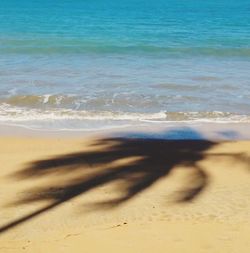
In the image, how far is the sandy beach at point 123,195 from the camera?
734cm

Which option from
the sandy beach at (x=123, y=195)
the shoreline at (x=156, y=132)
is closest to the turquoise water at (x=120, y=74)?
the shoreline at (x=156, y=132)

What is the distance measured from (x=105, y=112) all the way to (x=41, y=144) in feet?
11.4

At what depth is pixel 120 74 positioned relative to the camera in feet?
67.8

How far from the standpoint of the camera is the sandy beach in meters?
7.34

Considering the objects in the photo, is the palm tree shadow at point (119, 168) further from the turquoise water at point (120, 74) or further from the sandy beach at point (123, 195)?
the turquoise water at point (120, 74)

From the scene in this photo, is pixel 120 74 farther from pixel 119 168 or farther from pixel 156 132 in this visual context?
pixel 119 168

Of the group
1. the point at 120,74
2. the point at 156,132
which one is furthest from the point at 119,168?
the point at 120,74

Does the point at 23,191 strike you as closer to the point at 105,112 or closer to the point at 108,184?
the point at 108,184

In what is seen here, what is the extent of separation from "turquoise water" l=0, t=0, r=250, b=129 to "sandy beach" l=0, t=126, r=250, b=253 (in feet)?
7.99

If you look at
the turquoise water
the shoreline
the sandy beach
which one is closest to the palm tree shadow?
the sandy beach

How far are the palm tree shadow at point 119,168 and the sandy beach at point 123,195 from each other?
2 centimetres

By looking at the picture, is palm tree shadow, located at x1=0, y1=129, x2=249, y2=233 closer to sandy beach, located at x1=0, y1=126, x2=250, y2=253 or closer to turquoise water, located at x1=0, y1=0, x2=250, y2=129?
sandy beach, located at x1=0, y1=126, x2=250, y2=253

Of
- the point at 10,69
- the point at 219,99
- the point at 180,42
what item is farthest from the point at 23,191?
the point at 180,42

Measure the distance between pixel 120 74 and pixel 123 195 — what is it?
12157mm
